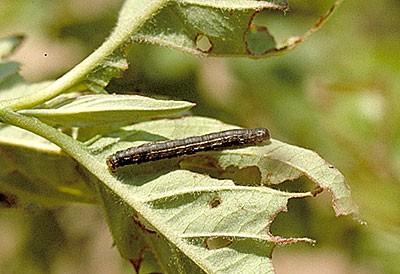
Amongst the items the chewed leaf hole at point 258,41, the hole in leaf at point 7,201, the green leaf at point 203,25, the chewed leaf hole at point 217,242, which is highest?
the green leaf at point 203,25

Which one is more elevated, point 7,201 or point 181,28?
point 181,28

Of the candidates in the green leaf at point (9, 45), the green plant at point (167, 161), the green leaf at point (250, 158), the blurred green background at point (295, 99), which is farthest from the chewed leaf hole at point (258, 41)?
the blurred green background at point (295, 99)

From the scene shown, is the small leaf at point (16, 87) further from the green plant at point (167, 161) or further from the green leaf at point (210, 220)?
the green leaf at point (210, 220)

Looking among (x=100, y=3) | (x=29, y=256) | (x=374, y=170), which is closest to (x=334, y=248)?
(x=374, y=170)

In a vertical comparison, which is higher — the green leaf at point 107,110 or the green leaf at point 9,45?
the green leaf at point 107,110

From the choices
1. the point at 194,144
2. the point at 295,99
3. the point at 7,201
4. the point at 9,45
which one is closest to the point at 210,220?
the point at 194,144

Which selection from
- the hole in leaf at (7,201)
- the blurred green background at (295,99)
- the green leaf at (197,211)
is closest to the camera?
the green leaf at (197,211)

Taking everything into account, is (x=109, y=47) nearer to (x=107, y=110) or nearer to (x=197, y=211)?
(x=107, y=110)

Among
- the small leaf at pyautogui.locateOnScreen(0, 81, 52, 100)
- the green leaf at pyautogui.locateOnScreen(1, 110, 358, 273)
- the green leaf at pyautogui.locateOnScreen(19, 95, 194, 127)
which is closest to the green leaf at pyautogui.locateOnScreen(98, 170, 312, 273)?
the green leaf at pyautogui.locateOnScreen(1, 110, 358, 273)

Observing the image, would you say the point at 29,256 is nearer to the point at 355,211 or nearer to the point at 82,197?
the point at 82,197
